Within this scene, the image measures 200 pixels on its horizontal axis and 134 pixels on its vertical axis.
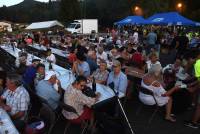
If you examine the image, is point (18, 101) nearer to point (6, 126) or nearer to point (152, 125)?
point (6, 126)

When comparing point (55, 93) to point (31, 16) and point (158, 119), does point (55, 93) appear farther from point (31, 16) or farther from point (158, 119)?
point (31, 16)

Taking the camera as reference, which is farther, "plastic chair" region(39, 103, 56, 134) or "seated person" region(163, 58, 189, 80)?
"seated person" region(163, 58, 189, 80)

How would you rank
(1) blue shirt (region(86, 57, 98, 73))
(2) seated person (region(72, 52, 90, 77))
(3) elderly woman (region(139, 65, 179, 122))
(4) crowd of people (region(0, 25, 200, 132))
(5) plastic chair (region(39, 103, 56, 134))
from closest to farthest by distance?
(5) plastic chair (region(39, 103, 56, 134)) → (4) crowd of people (region(0, 25, 200, 132)) → (3) elderly woman (region(139, 65, 179, 122)) → (2) seated person (region(72, 52, 90, 77)) → (1) blue shirt (region(86, 57, 98, 73))

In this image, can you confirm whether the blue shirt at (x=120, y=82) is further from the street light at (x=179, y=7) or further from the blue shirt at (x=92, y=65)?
the street light at (x=179, y=7)

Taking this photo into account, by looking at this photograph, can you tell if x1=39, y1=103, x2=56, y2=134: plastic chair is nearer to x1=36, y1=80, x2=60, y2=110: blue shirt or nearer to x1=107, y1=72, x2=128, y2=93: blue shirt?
x1=36, y1=80, x2=60, y2=110: blue shirt

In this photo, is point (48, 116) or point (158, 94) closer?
point (48, 116)

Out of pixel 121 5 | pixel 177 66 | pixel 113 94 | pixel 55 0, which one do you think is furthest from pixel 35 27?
pixel 55 0

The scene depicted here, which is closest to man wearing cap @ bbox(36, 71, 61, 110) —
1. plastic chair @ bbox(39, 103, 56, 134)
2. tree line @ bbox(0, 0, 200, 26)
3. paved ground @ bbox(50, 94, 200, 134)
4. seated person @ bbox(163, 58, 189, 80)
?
paved ground @ bbox(50, 94, 200, 134)

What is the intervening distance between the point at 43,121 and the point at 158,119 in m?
2.98

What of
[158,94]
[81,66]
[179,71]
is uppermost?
[81,66]

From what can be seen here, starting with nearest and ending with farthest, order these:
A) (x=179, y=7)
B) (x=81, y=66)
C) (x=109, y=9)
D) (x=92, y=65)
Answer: (x=81, y=66) < (x=92, y=65) < (x=179, y=7) < (x=109, y=9)

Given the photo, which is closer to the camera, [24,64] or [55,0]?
[24,64]

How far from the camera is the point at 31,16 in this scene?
269 feet

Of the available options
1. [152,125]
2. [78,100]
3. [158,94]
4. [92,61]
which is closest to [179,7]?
[92,61]
